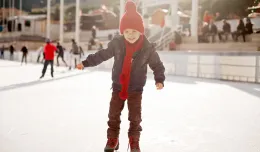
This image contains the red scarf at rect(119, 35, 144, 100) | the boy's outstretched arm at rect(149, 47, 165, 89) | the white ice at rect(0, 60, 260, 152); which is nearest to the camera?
the red scarf at rect(119, 35, 144, 100)

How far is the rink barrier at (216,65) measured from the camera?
1008cm

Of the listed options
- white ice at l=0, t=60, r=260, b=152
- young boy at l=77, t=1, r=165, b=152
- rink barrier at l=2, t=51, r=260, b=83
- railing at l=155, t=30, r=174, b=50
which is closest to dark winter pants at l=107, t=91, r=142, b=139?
young boy at l=77, t=1, r=165, b=152

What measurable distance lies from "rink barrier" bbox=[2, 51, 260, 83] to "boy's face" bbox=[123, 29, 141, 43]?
8.04 m

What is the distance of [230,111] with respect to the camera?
502 centimetres

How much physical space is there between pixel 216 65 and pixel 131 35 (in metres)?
9.30

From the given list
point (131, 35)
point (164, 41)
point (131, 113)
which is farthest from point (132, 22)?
point (164, 41)

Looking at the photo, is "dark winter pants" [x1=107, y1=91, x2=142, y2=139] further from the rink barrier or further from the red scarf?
the rink barrier

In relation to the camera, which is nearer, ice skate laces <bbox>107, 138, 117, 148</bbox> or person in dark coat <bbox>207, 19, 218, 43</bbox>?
ice skate laces <bbox>107, 138, 117, 148</bbox>

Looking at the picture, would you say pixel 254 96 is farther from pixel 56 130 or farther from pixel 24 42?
pixel 24 42

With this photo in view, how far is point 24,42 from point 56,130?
44.2 m

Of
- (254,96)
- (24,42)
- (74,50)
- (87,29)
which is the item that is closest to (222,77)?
(254,96)

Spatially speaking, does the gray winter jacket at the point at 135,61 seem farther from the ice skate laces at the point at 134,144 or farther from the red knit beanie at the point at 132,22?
the ice skate laces at the point at 134,144

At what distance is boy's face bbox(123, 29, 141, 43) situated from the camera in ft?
8.43

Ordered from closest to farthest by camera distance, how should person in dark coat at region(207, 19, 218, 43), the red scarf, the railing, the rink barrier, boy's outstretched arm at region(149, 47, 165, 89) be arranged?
the red scarf
boy's outstretched arm at region(149, 47, 165, 89)
the rink barrier
person in dark coat at region(207, 19, 218, 43)
the railing
